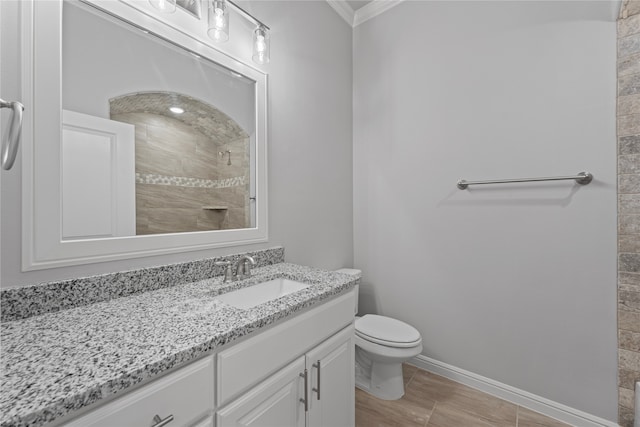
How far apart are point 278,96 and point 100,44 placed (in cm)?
87

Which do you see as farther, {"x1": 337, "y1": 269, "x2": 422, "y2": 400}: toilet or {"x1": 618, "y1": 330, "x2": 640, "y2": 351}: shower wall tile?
{"x1": 337, "y1": 269, "x2": 422, "y2": 400}: toilet

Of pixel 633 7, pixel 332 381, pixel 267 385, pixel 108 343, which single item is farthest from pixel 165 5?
pixel 633 7

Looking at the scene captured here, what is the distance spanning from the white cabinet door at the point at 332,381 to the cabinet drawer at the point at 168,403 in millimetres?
426

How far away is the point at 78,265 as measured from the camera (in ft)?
3.05

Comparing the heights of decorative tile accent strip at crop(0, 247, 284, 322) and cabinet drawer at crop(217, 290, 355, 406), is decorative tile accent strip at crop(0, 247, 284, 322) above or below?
above

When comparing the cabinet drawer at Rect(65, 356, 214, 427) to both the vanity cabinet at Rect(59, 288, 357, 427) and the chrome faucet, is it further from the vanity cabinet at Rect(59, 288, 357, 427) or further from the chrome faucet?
the chrome faucet

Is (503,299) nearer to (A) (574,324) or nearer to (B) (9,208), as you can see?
(A) (574,324)

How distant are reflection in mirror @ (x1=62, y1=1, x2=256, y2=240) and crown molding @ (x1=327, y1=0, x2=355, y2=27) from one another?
121cm

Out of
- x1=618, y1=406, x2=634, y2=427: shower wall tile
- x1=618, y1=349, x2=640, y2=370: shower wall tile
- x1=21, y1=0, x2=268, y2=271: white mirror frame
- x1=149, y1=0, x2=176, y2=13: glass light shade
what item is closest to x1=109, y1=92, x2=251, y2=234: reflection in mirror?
x1=21, y1=0, x2=268, y2=271: white mirror frame

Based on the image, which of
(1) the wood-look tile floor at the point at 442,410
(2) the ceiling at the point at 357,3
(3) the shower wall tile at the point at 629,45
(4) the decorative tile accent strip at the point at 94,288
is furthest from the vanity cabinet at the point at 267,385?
(2) the ceiling at the point at 357,3

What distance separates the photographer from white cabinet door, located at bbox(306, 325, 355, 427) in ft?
3.48

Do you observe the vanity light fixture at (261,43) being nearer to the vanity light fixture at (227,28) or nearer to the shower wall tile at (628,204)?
the vanity light fixture at (227,28)

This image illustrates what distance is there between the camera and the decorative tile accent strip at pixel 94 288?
80 cm

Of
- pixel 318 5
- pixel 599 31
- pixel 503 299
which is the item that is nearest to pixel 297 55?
pixel 318 5
